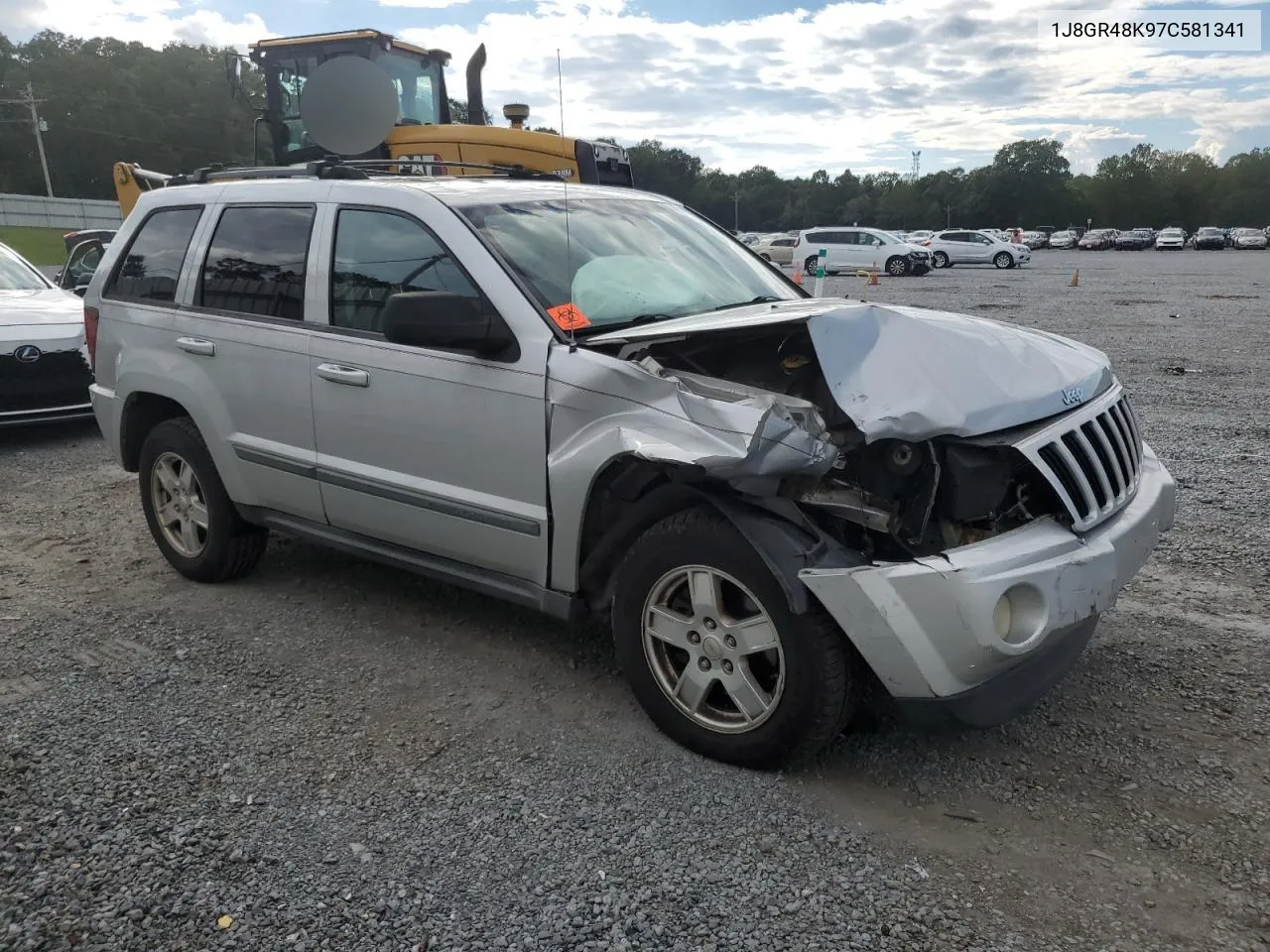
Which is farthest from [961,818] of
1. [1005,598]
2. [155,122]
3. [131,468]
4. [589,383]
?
[155,122]

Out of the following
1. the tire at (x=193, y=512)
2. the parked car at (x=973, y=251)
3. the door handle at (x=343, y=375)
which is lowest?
A: the parked car at (x=973, y=251)

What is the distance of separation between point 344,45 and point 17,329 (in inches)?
190

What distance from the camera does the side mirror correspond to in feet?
10.7

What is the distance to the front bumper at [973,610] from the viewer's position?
8.72 feet

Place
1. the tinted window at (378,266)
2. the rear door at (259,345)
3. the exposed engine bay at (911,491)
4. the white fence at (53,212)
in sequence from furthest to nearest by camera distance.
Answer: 1. the white fence at (53,212)
2. the rear door at (259,345)
3. the tinted window at (378,266)
4. the exposed engine bay at (911,491)

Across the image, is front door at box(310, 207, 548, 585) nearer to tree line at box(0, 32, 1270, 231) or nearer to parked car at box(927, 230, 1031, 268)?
parked car at box(927, 230, 1031, 268)

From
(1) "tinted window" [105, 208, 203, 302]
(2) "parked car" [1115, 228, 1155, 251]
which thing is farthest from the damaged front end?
(2) "parked car" [1115, 228, 1155, 251]

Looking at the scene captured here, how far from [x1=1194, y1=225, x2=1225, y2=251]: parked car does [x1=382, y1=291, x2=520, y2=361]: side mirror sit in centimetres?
6745

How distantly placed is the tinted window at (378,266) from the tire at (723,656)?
1.28 meters

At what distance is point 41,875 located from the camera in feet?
8.76

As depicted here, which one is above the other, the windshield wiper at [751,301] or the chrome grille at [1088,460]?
the windshield wiper at [751,301]

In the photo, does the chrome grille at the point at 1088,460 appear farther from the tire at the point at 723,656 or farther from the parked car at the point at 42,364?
the parked car at the point at 42,364

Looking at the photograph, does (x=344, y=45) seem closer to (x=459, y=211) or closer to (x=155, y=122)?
(x=459, y=211)

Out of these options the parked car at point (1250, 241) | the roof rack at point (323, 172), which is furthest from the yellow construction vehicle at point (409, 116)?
the parked car at point (1250, 241)
